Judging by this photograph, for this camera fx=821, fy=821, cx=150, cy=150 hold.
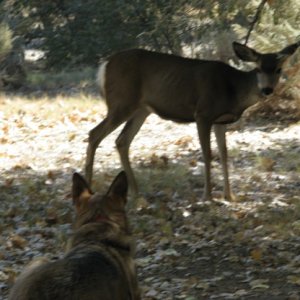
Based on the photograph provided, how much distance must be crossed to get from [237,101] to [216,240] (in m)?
2.50

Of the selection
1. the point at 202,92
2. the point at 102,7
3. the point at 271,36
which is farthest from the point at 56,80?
the point at 202,92

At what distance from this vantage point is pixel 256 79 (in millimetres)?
10070

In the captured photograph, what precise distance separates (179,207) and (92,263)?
16.2 ft

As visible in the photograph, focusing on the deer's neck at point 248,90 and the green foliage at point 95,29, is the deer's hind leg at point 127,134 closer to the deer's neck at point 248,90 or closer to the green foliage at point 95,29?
the deer's neck at point 248,90

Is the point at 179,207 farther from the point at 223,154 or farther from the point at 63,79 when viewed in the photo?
the point at 63,79

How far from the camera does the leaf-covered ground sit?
705 centimetres

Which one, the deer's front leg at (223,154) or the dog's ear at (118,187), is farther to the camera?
the deer's front leg at (223,154)

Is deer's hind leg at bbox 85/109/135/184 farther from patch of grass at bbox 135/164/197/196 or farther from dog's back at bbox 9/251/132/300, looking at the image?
dog's back at bbox 9/251/132/300

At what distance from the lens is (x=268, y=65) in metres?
9.85

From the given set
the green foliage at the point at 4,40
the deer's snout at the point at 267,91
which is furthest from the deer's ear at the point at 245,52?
the green foliage at the point at 4,40

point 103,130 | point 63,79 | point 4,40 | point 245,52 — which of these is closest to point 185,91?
point 245,52

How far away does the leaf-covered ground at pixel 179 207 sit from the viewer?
7.05 m

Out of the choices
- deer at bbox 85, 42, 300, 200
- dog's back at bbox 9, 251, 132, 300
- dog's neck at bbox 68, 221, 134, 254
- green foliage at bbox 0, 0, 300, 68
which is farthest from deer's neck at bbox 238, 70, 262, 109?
green foliage at bbox 0, 0, 300, 68

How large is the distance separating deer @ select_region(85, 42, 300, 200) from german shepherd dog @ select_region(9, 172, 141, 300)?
4.52 meters
